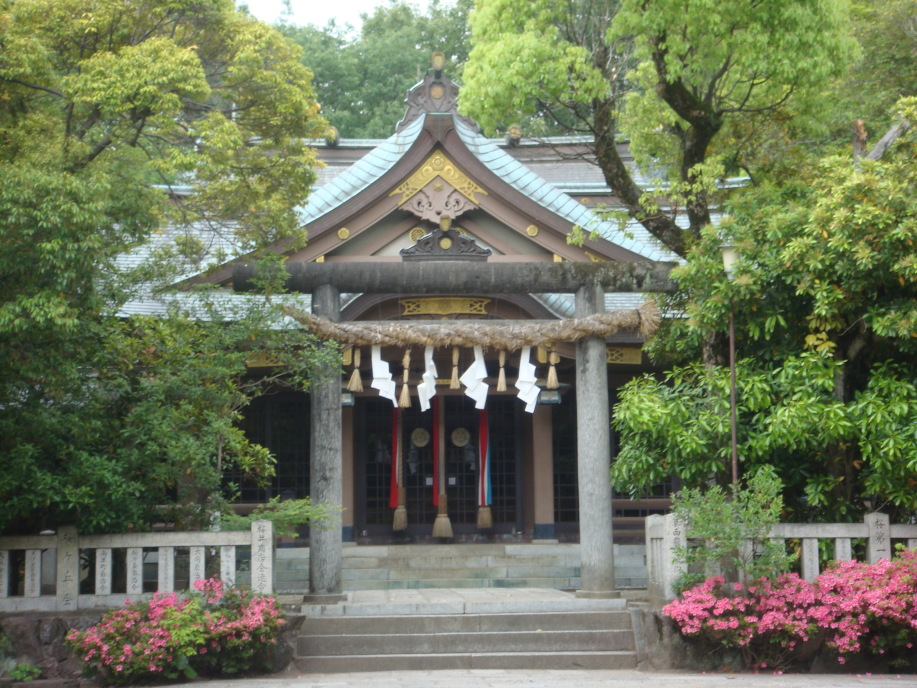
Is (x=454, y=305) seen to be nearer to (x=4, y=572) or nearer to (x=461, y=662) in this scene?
(x=461, y=662)

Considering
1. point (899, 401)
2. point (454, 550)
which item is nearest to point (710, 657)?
point (899, 401)

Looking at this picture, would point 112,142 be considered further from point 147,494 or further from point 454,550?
point 454,550

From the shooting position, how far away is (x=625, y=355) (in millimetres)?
17703

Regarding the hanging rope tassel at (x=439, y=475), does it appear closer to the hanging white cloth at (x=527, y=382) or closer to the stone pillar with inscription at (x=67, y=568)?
the hanging white cloth at (x=527, y=382)

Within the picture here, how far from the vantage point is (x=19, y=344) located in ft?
34.4

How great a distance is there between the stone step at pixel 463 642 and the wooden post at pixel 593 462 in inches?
52.2

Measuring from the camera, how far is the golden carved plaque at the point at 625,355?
17.7 meters

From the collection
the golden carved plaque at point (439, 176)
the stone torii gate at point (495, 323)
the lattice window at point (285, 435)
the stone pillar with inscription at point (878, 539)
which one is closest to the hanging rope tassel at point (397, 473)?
the lattice window at point (285, 435)

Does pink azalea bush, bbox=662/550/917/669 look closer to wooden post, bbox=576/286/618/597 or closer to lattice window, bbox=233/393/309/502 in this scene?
wooden post, bbox=576/286/618/597

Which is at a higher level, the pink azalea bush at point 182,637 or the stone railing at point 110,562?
the stone railing at point 110,562

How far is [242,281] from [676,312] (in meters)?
5.85

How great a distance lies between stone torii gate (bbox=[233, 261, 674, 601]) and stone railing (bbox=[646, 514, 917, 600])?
68.6 inches

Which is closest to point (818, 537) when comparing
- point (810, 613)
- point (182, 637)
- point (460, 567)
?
point (810, 613)

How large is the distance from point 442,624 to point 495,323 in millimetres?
4040
